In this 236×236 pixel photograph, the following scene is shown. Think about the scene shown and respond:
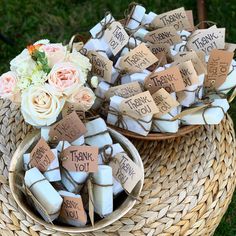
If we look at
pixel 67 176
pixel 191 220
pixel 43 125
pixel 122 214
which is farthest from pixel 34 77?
pixel 191 220

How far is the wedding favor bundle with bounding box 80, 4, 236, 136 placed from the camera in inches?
47.0

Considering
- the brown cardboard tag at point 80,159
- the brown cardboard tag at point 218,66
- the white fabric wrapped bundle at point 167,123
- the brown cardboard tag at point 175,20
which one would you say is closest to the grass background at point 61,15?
the brown cardboard tag at point 175,20

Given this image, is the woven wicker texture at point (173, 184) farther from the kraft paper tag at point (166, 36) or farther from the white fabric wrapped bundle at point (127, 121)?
the kraft paper tag at point (166, 36)

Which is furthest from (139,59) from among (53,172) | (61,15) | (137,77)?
(61,15)

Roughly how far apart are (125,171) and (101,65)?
28 cm

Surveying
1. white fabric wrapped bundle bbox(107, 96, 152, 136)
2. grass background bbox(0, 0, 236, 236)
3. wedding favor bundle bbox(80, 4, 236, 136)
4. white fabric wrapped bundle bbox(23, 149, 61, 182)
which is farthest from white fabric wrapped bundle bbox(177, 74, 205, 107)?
grass background bbox(0, 0, 236, 236)

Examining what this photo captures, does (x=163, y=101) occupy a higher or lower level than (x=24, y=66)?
lower

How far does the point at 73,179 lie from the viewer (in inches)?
42.9

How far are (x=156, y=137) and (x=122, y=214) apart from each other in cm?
23

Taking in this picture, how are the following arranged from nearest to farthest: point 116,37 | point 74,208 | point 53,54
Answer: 1. point 74,208
2. point 53,54
3. point 116,37

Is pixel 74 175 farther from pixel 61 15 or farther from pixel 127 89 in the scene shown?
pixel 61 15

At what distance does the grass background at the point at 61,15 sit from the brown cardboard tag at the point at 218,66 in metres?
0.95

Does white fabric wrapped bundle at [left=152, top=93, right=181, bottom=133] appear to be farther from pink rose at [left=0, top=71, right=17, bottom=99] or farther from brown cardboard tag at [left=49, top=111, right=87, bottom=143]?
pink rose at [left=0, top=71, right=17, bottom=99]

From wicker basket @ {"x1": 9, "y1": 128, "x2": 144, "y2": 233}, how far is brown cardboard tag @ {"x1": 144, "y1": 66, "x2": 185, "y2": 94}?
0.14 meters
